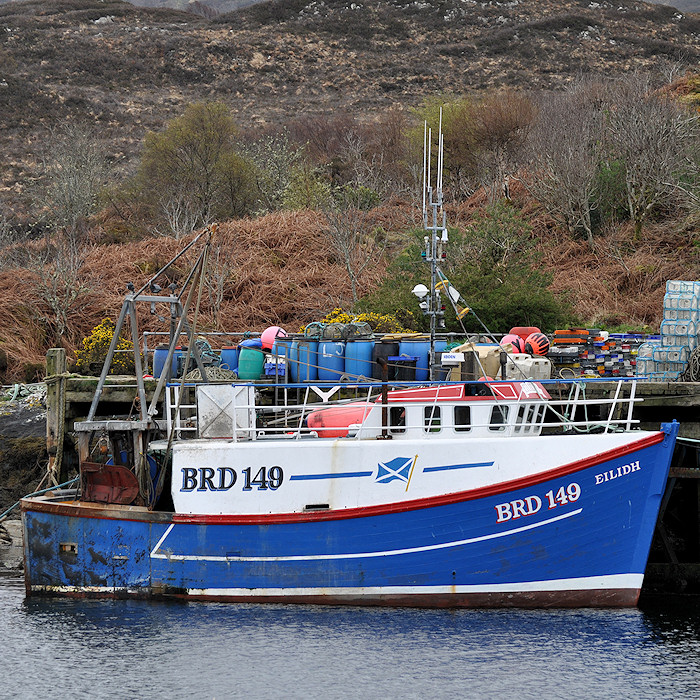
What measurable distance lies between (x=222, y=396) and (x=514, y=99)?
1447 inches

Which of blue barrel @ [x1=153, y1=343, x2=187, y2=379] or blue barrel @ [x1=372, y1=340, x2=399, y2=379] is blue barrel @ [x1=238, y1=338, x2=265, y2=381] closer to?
blue barrel @ [x1=153, y1=343, x2=187, y2=379]

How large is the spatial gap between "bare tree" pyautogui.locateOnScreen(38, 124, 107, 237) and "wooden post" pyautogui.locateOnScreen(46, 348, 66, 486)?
840 inches

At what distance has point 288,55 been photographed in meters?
87.1

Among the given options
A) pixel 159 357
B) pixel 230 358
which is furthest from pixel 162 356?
A: pixel 230 358

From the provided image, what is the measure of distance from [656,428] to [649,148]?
2199 cm

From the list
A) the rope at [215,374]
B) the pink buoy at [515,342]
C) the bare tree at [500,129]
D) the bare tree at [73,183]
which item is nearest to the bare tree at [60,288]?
the bare tree at [73,183]

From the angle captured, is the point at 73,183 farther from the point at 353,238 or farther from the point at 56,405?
the point at 56,405

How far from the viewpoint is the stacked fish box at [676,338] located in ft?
70.3

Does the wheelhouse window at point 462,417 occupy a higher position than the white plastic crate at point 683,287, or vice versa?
the white plastic crate at point 683,287

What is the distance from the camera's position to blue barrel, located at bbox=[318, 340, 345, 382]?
65.7 feet

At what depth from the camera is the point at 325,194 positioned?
1769 inches

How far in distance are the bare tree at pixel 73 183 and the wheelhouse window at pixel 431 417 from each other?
90.5 feet

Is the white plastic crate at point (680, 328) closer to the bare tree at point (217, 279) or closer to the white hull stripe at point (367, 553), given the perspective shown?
the white hull stripe at point (367, 553)

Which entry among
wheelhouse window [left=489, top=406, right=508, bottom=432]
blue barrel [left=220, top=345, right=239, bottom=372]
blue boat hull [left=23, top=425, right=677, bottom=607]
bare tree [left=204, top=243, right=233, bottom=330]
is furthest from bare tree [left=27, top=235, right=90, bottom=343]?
wheelhouse window [left=489, top=406, right=508, bottom=432]
